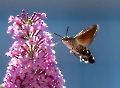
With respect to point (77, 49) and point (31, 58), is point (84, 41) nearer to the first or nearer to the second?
point (77, 49)

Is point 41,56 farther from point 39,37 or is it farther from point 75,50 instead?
point 75,50

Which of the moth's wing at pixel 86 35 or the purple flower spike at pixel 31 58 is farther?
the moth's wing at pixel 86 35

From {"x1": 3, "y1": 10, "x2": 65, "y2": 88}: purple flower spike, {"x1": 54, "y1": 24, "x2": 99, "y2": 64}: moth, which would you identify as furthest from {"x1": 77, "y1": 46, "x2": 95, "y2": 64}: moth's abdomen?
{"x1": 3, "y1": 10, "x2": 65, "y2": 88}: purple flower spike

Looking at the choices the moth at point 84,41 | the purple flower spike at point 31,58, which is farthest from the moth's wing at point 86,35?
the purple flower spike at point 31,58

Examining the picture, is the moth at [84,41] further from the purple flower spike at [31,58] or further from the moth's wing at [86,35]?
the purple flower spike at [31,58]

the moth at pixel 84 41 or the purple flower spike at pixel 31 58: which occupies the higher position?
the moth at pixel 84 41
